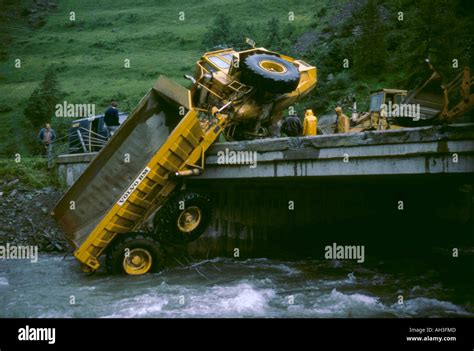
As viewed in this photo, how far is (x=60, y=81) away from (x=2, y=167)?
20048 millimetres

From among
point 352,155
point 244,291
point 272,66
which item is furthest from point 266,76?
point 244,291

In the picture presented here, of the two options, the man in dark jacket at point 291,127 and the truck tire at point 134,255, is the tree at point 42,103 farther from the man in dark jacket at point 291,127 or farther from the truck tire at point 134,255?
the truck tire at point 134,255

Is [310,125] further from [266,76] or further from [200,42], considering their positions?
[200,42]

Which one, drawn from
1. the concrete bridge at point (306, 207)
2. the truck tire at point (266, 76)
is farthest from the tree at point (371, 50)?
the truck tire at point (266, 76)

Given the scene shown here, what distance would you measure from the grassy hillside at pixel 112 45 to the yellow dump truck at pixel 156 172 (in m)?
14.5

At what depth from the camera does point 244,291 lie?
848cm

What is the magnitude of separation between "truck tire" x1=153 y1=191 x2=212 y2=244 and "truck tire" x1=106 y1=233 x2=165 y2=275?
0.27 m

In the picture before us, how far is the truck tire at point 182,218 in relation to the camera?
973cm

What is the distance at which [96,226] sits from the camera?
9641 mm

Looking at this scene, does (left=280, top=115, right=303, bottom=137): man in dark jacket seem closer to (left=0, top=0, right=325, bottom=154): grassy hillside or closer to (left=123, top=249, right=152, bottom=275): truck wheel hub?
(left=123, top=249, right=152, bottom=275): truck wheel hub

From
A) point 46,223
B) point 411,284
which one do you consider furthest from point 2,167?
point 411,284

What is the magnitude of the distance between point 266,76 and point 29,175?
7921mm

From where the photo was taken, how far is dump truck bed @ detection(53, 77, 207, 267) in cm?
973
